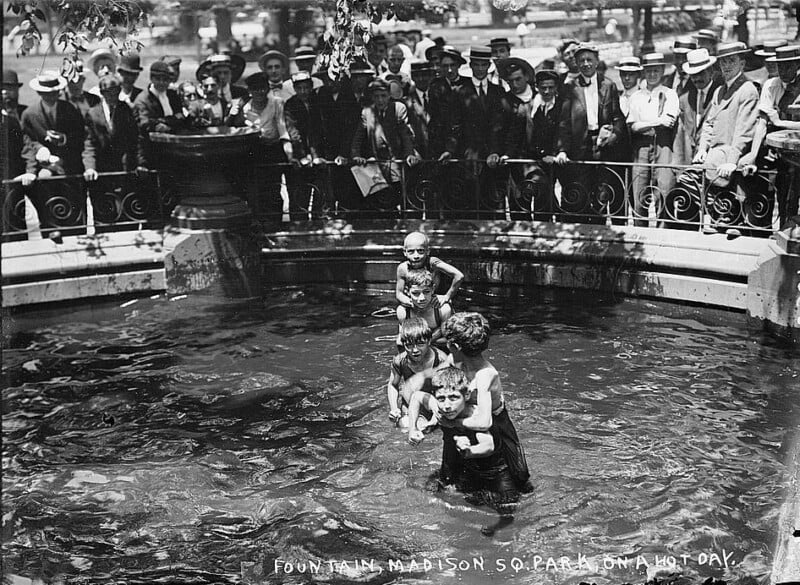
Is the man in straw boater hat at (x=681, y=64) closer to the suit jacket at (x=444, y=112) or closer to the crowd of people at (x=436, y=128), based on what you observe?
the crowd of people at (x=436, y=128)

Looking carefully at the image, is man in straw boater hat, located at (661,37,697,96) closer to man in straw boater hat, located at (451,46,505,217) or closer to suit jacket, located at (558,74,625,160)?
suit jacket, located at (558,74,625,160)

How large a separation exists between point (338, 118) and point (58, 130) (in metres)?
3.40

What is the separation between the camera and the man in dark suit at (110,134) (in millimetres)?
13008

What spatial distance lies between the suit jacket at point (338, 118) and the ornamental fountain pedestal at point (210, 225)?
4.22 ft

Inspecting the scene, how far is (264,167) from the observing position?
13.5m

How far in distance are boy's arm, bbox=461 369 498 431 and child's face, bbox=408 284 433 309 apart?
4.48ft

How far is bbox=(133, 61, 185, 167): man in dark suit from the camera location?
13.0 m

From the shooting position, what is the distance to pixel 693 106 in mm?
12805

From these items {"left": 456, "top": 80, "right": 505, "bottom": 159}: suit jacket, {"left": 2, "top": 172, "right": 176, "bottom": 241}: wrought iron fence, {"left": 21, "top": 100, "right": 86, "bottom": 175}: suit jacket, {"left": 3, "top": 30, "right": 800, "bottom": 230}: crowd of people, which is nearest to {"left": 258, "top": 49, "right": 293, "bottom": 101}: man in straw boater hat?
{"left": 3, "top": 30, "right": 800, "bottom": 230}: crowd of people

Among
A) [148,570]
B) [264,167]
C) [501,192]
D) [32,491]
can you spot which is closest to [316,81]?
[264,167]

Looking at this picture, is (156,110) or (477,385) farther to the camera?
(156,110)

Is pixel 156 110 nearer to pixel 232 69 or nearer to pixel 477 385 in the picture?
pixel 232 69

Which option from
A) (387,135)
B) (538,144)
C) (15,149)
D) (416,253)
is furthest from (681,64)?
(15,149)

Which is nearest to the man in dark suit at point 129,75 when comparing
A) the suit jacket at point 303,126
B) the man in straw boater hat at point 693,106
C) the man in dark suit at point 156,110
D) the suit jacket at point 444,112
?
the man in dark suit at point 156,110
